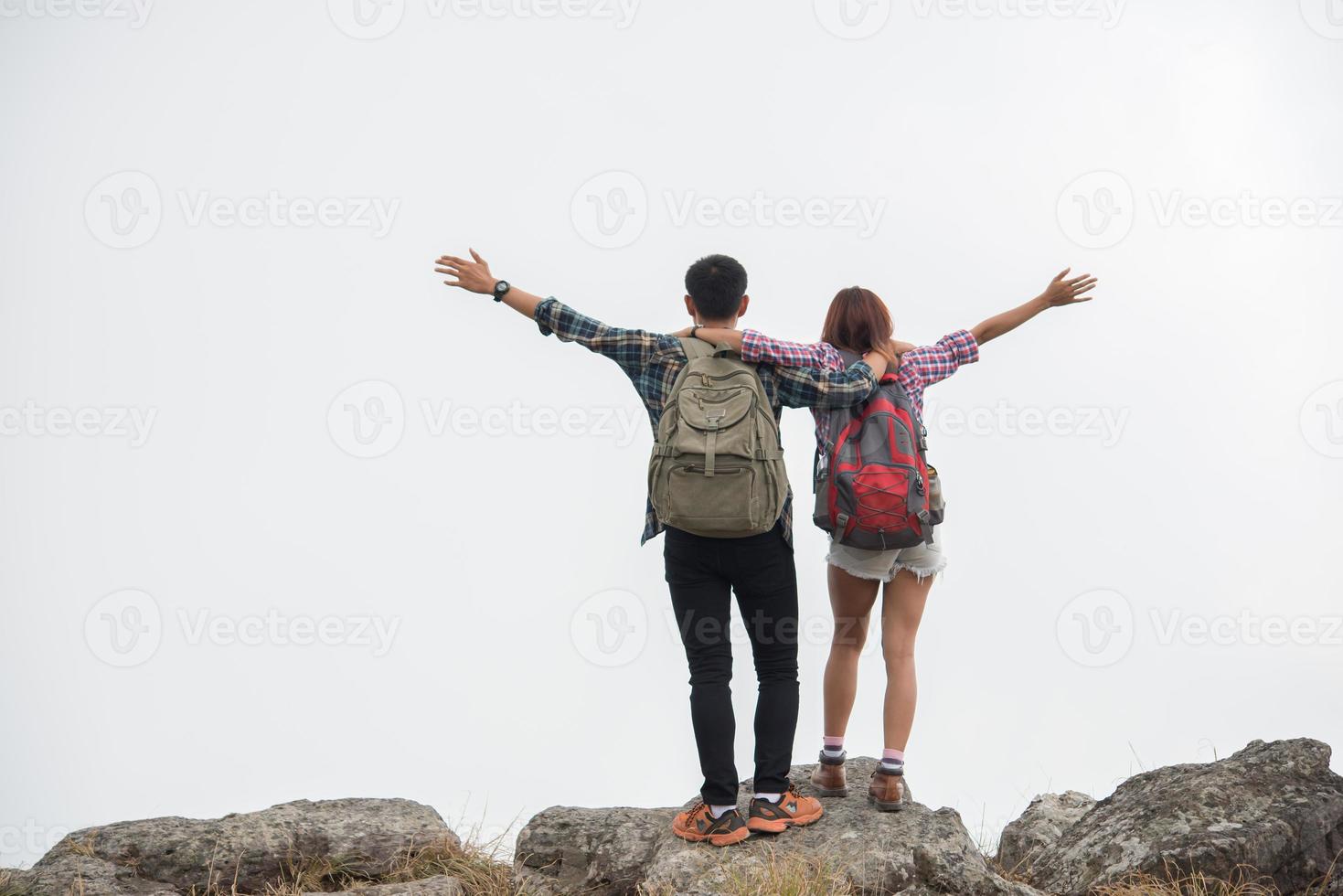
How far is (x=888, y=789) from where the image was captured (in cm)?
591

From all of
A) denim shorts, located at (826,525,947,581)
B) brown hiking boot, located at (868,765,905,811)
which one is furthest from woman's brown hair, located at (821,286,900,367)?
brown hiking boot, located at (868,765,905,811)

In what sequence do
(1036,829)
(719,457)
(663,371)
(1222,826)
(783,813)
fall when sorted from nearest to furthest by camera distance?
1. (719,457)
2. (663,371)
3. (783,813)
4. (1222,826)
5. (1036,829)

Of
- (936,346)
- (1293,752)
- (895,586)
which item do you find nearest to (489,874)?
(895,586)

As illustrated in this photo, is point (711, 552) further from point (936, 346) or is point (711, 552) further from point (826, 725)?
point (936, 346)

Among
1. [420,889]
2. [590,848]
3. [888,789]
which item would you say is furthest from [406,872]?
[888,789]

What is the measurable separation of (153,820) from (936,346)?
5206 mm

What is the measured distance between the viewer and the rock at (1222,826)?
5.71 meters

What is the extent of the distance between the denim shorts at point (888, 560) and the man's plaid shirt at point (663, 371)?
33 cm

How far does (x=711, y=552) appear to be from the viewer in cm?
546

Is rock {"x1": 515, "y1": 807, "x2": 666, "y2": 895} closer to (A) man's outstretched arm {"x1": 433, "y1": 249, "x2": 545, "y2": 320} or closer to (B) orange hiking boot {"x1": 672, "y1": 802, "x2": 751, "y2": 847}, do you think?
(B) orange hiking boot {"x1": 672, "y1": 802, "x2": 751, "y2": 847}

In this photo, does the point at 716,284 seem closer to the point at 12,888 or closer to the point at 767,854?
the point at 767,854

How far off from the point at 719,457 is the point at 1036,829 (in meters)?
3.72

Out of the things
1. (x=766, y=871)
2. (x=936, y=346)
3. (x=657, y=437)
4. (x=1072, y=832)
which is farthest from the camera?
(x=1072, y=832)

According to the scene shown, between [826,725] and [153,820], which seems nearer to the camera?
[826,725]
